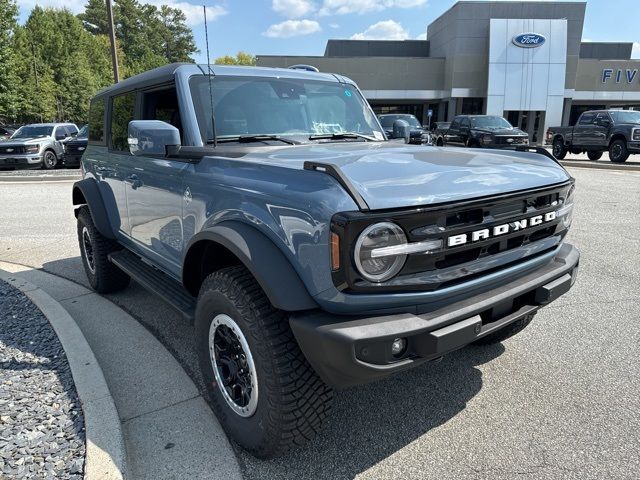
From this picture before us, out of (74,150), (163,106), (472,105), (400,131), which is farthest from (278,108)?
(472,105)

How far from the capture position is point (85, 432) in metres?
2.52

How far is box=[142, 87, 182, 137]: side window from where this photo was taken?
11.0 feet

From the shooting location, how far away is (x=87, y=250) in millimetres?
5020

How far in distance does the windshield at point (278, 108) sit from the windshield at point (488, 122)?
17.1m

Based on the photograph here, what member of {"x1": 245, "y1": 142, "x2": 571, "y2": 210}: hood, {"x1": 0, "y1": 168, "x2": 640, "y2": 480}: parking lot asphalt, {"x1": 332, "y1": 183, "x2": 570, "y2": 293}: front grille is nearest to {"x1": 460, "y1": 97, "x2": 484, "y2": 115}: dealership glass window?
{"x1": 0, "y1": 168, "x2": 640, "y2": 480}: parking lot asphalt

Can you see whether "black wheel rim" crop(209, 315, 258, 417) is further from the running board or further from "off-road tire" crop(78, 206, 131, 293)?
"off-road tire" crop(78, 206, 131, 293)

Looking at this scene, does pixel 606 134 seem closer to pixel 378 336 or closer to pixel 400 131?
pixel 400 131

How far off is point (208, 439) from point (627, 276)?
4742 mm

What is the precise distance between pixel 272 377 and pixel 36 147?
Result: 59.0ft

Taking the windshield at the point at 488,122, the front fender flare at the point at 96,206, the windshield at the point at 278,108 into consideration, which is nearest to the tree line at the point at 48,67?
the windshield at the point at 488,122

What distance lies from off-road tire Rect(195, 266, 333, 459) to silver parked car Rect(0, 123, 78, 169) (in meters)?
17.4

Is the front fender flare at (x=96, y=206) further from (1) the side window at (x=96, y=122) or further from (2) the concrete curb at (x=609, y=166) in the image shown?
(2) the concrete curb at (x=609, y=166)

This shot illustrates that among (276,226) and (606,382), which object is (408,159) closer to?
(276,226)

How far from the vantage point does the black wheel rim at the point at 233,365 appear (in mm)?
2326
